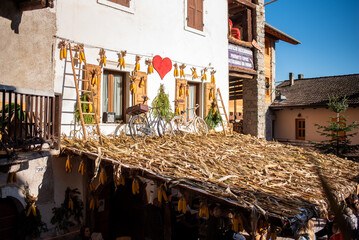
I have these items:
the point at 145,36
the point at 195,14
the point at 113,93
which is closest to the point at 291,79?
the point at 195,14

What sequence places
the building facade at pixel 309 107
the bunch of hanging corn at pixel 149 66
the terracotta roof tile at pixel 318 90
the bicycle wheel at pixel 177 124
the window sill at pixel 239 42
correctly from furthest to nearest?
the terracotta roof tile at pixel 318 90
the building facade at pixel 309 107
the window sill at pixel 239 42
the bicycle wheel at pixel 177 124
the bunch of hanging corn at pixel 149 66

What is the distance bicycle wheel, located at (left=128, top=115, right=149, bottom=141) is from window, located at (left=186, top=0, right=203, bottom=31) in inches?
177

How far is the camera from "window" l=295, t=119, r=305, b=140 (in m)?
21.7

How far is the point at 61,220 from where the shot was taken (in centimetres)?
718

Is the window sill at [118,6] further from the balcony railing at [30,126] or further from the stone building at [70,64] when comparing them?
the balcony railing at [30,126]

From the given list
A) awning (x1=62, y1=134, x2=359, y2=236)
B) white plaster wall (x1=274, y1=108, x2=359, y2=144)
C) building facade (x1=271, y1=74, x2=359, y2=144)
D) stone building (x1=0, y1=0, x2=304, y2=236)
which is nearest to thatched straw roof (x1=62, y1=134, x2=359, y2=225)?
awning (x1=62, y1=134, x2=359, y2=236)

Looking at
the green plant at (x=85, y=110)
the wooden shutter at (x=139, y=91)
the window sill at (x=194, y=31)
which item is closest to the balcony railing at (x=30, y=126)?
the green plant at (x=85, y=110)

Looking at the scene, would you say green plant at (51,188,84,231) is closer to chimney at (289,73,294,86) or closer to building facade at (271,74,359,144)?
building facade at (271,74,359,144)

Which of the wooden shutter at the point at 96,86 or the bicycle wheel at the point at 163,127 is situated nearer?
the wooden shutter at the point at 96,86

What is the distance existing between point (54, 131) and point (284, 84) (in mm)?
24637

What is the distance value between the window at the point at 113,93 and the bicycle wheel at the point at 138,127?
64cm

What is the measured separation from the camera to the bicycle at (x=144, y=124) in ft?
26.9

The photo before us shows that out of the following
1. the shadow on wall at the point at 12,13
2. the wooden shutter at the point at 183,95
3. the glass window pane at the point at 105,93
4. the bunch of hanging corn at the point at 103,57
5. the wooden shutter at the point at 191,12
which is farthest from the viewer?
the wooden shutter at the point at 191,12

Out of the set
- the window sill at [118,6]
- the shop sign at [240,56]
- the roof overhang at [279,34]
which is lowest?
the shop sign at [240,56]
